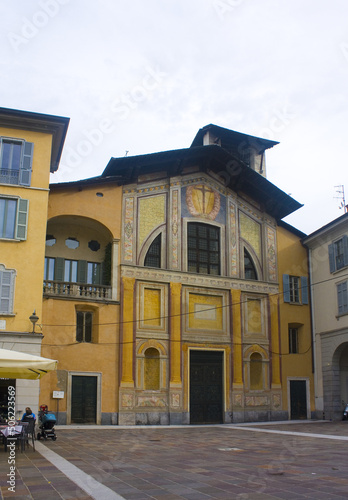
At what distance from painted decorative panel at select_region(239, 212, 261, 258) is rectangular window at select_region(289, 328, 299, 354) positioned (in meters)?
4.57

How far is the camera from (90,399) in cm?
2412

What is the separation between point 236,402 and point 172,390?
140 inches

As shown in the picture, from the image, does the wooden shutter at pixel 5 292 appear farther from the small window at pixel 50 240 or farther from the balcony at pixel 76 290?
the small window at pixel 50 240

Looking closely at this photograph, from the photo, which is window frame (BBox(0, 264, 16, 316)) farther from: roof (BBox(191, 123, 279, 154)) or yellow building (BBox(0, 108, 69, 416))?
roof (BBox(191, 123, 279, 154))

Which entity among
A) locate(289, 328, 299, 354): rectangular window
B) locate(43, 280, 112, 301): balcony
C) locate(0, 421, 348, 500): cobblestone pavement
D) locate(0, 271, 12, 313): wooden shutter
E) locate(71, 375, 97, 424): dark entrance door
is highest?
locate(43, 280, 112, 301): balcony

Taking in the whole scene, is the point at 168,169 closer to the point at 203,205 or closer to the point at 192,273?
the point at 203,205

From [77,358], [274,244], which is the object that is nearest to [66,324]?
[77,358]

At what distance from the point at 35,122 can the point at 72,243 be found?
6.57 meters

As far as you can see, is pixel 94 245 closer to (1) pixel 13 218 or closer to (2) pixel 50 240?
(2) pixel 50 240

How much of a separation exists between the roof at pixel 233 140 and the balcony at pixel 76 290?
13.1 meters

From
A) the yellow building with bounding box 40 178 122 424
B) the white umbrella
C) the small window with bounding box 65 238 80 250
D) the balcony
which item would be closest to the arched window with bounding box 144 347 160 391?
the yellow building with bounding box 40 178 122 424

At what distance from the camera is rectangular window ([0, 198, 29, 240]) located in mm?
21328

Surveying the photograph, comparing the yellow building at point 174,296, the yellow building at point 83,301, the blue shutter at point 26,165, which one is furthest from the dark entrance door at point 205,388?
the blue shutter at point 26,165

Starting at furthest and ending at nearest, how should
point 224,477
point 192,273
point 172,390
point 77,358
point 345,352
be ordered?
1. point 345,352
2. point 192,273
3. point 172,390
4. point 77,358
5. point 224,477
